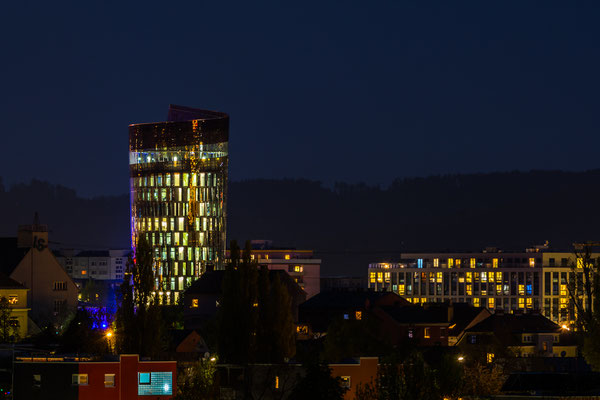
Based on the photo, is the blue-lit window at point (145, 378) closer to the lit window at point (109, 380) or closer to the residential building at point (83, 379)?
the residential building at point (83, 379)

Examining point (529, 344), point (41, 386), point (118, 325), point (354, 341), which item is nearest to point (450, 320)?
point (529, 344)

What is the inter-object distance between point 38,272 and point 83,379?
7675 cm

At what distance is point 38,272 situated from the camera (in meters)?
162

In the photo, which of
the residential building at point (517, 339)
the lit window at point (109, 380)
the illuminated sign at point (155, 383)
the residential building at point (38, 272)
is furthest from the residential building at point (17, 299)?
the lit window at point (109, 380)

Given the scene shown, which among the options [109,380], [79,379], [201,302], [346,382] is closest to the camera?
[79,379]

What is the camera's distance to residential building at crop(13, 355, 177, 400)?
8631 centimetres

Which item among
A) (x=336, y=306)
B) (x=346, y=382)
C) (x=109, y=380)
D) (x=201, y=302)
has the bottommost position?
(x=346, y=382)

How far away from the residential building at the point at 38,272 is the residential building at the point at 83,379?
71632mm

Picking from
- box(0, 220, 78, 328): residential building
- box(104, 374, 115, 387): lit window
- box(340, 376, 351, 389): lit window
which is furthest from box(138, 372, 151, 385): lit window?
box(0, 220, 78, 328): residential building

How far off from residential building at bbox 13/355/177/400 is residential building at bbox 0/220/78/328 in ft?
235

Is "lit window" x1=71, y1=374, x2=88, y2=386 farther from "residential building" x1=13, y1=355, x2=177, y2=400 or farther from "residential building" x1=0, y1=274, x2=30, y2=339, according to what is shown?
"residential building" x1=0, y1=274, x2=30, y2=339

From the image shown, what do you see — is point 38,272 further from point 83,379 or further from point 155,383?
point 83,379

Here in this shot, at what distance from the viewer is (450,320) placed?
15975cm

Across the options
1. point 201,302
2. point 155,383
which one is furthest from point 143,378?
point 201,302
